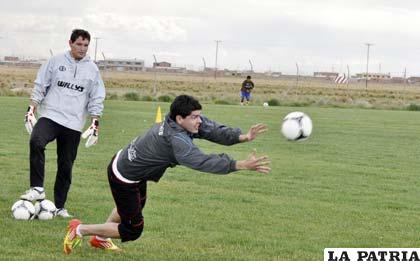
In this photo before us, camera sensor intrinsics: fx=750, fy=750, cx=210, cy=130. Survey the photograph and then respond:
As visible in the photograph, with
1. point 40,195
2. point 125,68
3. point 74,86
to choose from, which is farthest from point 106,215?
point 125,68

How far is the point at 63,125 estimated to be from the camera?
886 cm

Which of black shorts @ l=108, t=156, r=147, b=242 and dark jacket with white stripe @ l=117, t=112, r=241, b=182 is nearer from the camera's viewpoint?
dark jacket with white stripe @ l=117, t=112, r=241, b=182

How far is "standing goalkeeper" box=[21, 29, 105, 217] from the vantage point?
8828 millimetres

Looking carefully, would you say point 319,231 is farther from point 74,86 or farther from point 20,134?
point 20,134

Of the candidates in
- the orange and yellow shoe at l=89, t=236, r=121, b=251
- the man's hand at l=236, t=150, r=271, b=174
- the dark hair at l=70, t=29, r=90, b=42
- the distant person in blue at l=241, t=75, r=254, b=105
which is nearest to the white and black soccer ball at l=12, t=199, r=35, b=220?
the orange and yellow shoe at l=89, t=236, r=121, b=251

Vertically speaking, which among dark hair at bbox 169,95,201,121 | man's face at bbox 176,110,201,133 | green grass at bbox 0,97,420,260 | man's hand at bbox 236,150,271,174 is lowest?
green grass at bbox 0,97,420,260

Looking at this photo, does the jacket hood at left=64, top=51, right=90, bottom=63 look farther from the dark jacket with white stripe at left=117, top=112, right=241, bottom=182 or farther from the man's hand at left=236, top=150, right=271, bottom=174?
the man's hand at left=236, top=150, right=271, bottom=174

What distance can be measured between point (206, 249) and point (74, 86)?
272 cm

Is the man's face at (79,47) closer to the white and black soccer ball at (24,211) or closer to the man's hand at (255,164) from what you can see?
the white and black soccer ball at (24,211)

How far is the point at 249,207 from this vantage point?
33.1 ft

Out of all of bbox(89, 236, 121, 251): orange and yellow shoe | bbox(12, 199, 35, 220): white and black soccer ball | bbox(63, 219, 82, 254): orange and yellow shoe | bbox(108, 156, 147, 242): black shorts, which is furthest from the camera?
bbox(12, 199, 35, 220): white and black soccer ball

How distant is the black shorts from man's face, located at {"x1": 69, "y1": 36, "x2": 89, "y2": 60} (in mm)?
2425

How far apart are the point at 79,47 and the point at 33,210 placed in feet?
6.47

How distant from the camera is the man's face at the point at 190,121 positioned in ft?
20.4
